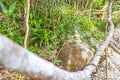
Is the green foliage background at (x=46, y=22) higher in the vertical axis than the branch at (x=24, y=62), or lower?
lower

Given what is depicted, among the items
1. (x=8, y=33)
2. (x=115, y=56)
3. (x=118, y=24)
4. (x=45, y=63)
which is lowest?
(x=115, y=56)

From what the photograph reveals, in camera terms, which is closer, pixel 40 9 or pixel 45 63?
pixel 45 63

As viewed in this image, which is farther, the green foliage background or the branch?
the green foliage background

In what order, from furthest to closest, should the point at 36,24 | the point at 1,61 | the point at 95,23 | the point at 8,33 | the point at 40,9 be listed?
the point at 95,23 < the point at 40,9 < the point at 36,24 < the point at 8,33 < the point at 1,61

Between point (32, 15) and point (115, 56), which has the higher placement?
point (32, 15)

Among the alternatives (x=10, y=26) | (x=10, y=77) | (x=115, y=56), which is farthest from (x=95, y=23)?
(x=10, y=77)

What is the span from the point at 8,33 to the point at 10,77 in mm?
528

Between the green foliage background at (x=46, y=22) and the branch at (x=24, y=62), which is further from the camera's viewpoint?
the green foliage background at (x=46, y=22)

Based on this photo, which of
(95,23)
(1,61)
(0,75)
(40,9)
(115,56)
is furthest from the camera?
(95,23)

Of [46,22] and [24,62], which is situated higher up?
[24,62]

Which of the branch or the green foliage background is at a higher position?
the branch

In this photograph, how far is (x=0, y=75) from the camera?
1747mm

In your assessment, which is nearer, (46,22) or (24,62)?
(24,62)

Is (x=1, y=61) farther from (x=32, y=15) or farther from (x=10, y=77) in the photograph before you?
(x=32, y=15)
